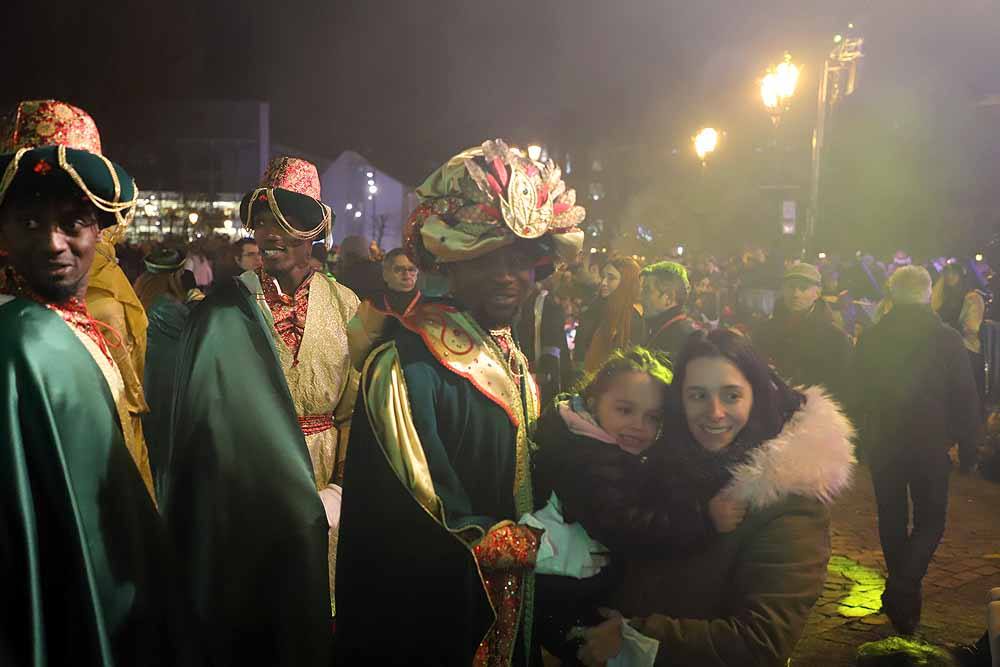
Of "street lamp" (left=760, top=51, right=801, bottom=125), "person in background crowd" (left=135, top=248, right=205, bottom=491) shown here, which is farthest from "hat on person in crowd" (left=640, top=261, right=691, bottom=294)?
"street lamp" (left=760, top=51, right=801, bottom=125)

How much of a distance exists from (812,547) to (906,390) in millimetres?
3958

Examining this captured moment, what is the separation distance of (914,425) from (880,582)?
1.46 meters

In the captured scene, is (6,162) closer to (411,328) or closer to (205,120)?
(411,328)

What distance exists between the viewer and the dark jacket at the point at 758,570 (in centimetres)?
253

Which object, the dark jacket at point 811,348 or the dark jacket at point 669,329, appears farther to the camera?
the dark jacket at point 811,348

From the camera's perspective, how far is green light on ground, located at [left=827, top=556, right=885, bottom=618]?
6.22 meters

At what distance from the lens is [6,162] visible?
2600 mm

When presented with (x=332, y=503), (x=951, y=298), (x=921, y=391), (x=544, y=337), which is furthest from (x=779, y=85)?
(x=332, y=503)

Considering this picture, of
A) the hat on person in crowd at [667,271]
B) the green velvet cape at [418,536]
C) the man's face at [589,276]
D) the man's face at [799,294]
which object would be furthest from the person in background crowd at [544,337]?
the green velvet cape at [418,536]

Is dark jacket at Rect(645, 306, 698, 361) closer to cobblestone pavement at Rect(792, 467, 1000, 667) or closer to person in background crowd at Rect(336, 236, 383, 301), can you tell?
cobblestone pavement at Rect(792, 467, 1000, 667)

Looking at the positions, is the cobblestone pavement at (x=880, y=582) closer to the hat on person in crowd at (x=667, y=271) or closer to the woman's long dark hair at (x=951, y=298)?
the hat on person in crowd at (x=667, y=271)

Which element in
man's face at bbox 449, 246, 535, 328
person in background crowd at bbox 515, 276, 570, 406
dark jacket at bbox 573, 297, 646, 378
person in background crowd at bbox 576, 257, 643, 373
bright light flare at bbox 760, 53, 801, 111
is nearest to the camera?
man's face at bbox 449, 246, 535, 328

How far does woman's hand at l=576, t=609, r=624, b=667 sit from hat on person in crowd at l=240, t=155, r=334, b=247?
2.74 meters

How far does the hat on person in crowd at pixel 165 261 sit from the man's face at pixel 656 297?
362cm
